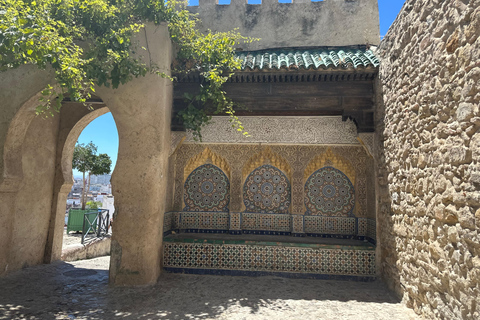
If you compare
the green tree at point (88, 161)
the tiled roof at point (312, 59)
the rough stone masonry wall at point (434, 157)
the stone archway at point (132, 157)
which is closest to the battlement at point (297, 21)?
the tiled roof at point (312, 59)

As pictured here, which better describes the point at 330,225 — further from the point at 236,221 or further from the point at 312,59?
the point at 312,59

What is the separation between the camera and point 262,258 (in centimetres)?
529

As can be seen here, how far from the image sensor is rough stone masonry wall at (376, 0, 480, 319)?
2625 millimetres

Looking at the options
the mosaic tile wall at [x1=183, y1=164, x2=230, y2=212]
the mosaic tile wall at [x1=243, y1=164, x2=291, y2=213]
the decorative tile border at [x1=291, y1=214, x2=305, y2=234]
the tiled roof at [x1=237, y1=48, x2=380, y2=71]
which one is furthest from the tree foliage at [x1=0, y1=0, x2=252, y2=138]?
the decorative tile border at [x1=291, y1=214, x2=305, y2=234]

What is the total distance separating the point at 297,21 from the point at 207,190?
4453mm

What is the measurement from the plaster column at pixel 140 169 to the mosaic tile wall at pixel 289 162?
5.10 feet

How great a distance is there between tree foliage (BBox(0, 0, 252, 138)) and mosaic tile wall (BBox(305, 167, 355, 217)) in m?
2.54

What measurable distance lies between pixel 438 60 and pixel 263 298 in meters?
3.68

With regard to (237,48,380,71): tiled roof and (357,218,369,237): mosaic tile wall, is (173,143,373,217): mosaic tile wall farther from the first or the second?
(237,48,380,71): tiled roof

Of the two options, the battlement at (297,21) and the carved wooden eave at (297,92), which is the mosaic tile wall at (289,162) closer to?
the carved wooden eave at (297,92)

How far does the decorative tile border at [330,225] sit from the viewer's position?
6.01 m

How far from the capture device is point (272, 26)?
6941mm

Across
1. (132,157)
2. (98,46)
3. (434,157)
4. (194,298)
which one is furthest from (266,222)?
(98,46)

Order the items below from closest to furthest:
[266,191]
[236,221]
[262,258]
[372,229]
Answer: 1. [262,258]
2. [372,229]
3. [236,221]
4. [266,191]
